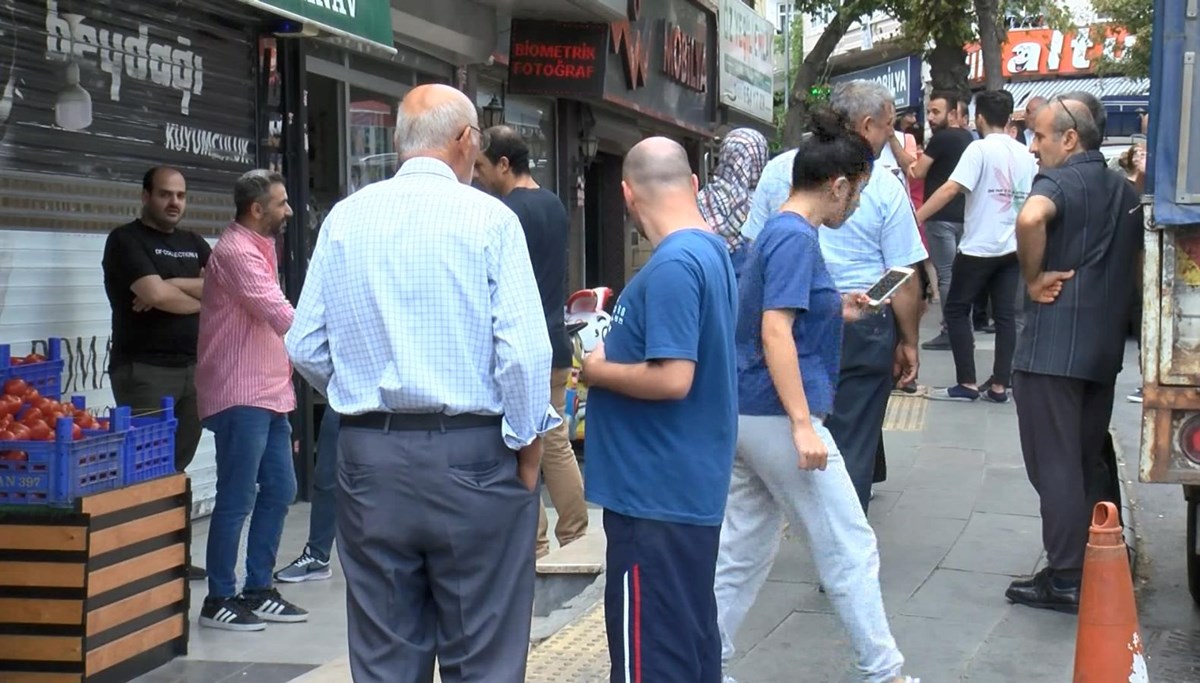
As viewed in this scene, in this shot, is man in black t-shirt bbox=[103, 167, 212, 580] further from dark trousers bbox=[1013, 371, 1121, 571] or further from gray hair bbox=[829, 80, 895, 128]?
dark trousers bbox=[1013, 371, 1121, 571]

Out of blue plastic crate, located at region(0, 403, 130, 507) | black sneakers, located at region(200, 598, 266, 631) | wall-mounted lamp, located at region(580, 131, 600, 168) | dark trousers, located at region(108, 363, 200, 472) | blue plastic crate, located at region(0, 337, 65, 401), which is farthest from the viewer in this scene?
wall-mounted lamp, located at region(580, 131, 600, 168)

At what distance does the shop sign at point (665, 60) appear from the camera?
642 inches

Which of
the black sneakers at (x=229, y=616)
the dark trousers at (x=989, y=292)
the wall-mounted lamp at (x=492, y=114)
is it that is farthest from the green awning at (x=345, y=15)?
Answer: the wall-mounted lamp at (x=492, y=114)

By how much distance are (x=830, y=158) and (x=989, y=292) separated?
20.2ft

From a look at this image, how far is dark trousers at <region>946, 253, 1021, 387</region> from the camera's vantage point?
412 inches

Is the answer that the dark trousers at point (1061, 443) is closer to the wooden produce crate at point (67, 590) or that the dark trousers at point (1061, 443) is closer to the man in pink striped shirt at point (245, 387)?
the man in pink striped shirt at point (245, 387)

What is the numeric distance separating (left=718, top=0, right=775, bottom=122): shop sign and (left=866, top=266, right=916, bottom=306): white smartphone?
16.9 m

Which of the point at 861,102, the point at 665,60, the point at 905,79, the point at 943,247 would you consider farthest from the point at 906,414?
the point at 905,79

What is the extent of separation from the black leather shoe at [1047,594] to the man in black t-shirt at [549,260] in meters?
2.11

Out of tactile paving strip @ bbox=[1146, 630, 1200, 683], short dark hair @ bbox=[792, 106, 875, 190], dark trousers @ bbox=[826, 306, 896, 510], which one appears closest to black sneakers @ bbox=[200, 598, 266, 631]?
dark trousers @ bbox=[826, 306, 896, 510]

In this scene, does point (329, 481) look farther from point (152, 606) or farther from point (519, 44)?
point (519, 44)

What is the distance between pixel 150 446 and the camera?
222 inches

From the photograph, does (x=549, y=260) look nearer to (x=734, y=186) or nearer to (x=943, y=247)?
(x=734, y=186)

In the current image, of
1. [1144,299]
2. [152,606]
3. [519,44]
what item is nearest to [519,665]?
[152,606]
